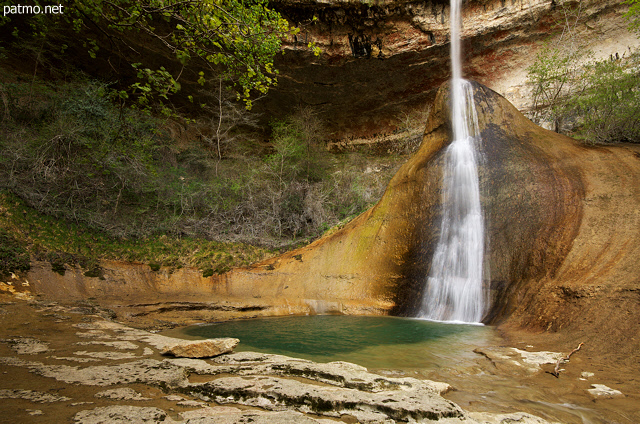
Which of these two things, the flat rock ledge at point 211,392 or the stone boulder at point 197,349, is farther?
the stone boulder at point 197,349

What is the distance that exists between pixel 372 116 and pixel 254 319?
1623 centimetres

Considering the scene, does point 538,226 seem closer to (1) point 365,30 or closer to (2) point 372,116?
(1) point 365,30

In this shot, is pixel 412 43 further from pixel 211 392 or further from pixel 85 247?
pixel 211 392

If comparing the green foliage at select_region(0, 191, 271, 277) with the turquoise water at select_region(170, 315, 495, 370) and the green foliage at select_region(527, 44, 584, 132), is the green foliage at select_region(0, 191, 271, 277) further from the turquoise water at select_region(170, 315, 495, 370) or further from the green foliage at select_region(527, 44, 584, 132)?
the green foliage at select_region(527, 44, 584, 132)

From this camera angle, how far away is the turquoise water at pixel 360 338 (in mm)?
4309

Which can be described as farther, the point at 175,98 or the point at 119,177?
the point at 175,98

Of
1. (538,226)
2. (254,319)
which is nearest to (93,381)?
(254,319)

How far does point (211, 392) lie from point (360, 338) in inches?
153

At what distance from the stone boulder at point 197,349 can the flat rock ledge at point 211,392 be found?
76 mm

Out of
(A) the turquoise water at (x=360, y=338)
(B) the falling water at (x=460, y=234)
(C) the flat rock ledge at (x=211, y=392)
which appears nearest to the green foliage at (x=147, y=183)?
(A) the turquoise water at (x=360, y=338)

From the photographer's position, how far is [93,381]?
2.33 metres

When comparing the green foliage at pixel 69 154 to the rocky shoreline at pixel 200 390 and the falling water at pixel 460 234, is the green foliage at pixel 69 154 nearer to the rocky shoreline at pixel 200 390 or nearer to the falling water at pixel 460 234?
the rocky shoreline at pixel 200 390

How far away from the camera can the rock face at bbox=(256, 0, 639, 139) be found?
15.0m

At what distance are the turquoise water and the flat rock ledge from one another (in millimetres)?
1316
